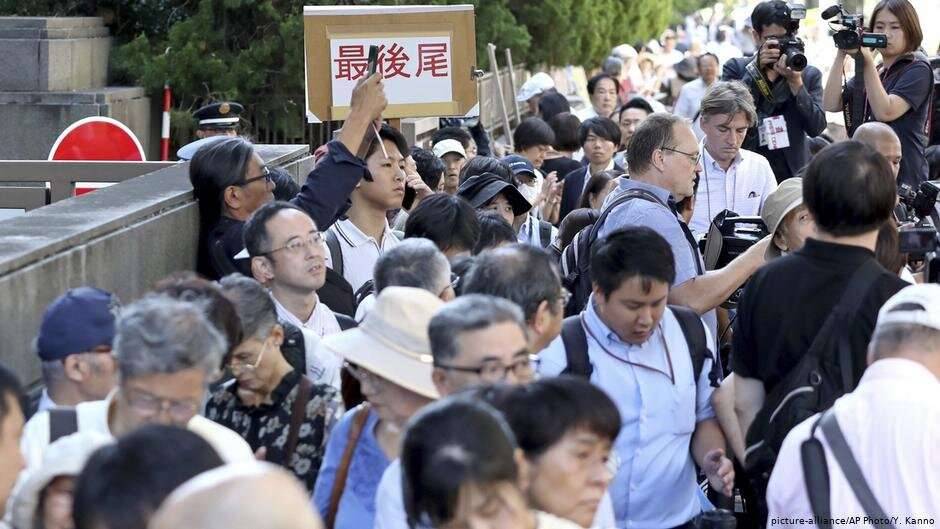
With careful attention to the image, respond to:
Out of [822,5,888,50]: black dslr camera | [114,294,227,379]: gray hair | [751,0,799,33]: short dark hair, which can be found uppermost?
[751,0,799,33]: short dark hair

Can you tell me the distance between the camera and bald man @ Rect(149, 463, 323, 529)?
99.6 inches

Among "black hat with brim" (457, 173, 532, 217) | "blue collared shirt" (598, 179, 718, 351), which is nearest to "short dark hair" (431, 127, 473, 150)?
"black hat with brim" (457, 173, 532, 217)

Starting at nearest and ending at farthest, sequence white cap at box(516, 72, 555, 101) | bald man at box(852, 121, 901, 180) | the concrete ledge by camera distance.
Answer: the concrete ledge → bald man at box(852, 121, 901, 180) → white cap at box(516, 72, 555, 101)

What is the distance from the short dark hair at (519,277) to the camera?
5.08m

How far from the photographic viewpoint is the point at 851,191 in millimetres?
5055

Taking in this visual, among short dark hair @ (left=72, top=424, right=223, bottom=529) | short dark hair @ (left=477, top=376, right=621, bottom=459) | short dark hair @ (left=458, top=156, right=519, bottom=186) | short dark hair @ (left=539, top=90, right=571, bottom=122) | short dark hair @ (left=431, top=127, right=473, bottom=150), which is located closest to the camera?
short dark hair @ (left=72, top=424, right=223, bottom=529)

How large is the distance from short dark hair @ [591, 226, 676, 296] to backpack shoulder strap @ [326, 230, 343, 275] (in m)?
1.92

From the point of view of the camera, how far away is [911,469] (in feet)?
13.6

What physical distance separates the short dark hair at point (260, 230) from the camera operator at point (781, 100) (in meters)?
4.49

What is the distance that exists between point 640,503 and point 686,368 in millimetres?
463

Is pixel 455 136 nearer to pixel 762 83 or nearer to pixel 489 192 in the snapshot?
pixel 762 83

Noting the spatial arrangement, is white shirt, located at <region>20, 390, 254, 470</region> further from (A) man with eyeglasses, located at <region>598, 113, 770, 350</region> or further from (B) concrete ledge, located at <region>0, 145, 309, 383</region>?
(A) man with eyeglasses, located at <region>598, 113, 770, 350</region>

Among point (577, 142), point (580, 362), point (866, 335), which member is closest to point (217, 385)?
point (580, 362)

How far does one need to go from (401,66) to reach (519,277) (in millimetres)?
3767
